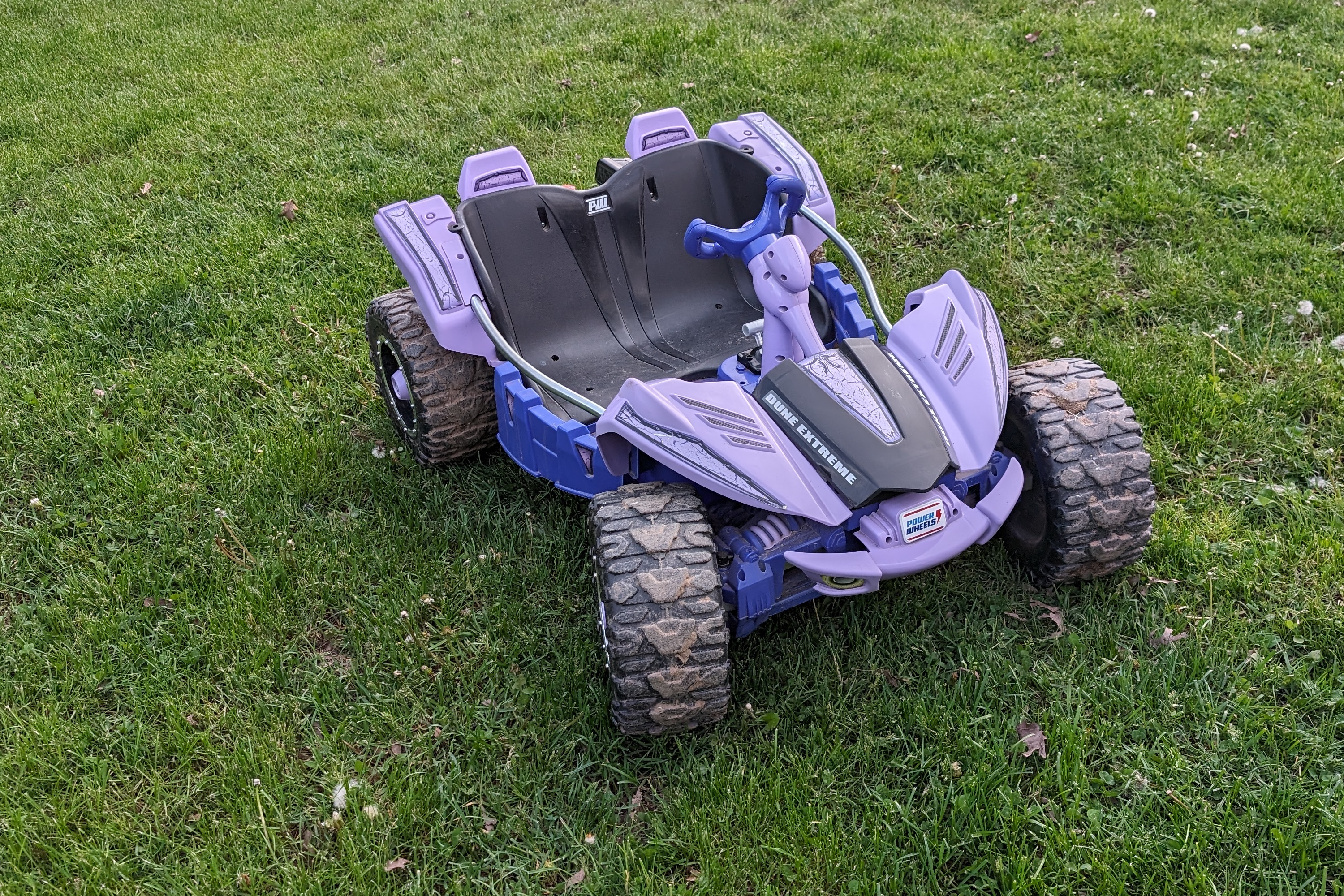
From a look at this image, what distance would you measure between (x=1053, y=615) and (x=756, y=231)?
54.5 inches

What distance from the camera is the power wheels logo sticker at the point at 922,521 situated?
2.63 metres

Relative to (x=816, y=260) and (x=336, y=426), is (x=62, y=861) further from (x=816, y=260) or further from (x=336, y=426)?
(x=816, y=260)

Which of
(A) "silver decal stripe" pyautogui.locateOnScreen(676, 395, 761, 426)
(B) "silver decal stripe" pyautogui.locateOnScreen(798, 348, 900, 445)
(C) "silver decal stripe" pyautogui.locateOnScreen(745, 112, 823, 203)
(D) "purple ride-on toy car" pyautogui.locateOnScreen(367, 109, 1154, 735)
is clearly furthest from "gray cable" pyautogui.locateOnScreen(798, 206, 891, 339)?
(A) "silver decal stripe" pyautogui.locateOnScreen(676, 395, 761, 426)

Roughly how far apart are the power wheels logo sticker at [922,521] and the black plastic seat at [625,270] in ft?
4.04

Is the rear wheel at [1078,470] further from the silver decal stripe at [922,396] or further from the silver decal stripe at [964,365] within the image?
the silver decal stripe at [922,396]

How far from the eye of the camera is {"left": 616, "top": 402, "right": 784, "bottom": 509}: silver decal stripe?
8.59 ft

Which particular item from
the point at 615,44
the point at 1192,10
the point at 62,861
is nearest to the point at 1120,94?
the point at 1192,10

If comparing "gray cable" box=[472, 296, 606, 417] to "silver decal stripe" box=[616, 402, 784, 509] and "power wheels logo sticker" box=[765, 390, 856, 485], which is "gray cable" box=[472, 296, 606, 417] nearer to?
"silver decal stripe" box=[616, 402, 784, 509]

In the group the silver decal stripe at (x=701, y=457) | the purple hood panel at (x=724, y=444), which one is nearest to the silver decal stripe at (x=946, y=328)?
the purple hood panel at (x=724, y=444)

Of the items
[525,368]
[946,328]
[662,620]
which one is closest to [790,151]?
[946,328]

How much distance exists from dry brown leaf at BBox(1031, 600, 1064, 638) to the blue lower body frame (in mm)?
368

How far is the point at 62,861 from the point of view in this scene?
263cm

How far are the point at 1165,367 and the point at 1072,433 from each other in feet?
4.25

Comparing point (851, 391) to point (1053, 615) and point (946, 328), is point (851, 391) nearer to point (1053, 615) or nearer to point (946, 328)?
point (946, 328)
